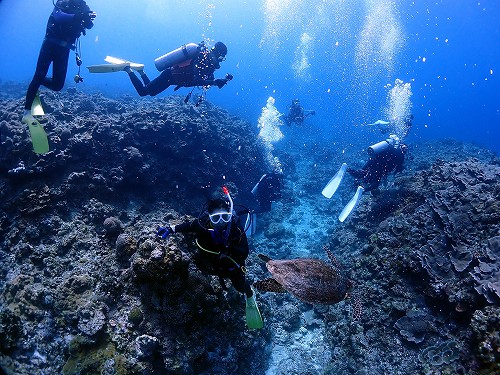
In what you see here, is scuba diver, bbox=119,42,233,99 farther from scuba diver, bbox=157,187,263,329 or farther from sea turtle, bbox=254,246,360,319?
sea turtle, bbox=254,246,360,319

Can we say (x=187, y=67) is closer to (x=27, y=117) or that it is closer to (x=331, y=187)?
(x=27, y=117)

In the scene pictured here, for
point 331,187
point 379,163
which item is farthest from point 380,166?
point 331,187

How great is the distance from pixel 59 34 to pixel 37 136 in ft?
9.34

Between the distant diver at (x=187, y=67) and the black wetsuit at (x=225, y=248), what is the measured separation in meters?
5.49

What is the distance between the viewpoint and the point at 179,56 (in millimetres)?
8828

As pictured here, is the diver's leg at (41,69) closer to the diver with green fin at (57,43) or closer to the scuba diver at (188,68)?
the diver with green fin at (57,43)

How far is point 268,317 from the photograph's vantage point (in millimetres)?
6527

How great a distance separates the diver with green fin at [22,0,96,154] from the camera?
6996 millimetres

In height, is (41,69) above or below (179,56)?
below

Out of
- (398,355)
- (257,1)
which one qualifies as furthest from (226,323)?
(257,1)

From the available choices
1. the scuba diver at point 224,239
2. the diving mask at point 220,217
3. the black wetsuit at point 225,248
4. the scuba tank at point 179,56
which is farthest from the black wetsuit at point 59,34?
the diving mask at point 220,217

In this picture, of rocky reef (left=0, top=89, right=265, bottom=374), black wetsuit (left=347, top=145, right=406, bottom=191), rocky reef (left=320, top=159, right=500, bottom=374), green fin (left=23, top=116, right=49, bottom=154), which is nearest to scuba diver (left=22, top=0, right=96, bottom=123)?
green fin (left=23, top=116, right=49, bottom=154)

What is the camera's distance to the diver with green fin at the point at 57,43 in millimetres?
6996

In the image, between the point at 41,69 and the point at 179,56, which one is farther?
the point at 179,56
